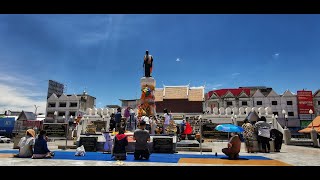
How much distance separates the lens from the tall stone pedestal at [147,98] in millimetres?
21422

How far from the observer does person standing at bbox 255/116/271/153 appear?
12172 millimetres

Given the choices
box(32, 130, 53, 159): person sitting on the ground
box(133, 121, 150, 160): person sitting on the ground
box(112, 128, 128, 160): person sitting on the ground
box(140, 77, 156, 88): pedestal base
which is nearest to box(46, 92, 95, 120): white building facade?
box(140, 77, 156, 88): pedestal base

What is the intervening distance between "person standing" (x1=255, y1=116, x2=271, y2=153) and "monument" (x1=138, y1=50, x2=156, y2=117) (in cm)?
1081

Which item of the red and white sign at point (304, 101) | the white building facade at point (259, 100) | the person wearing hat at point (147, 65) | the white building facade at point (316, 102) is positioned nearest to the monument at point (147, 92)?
the person wearing hat at point (147, 65)

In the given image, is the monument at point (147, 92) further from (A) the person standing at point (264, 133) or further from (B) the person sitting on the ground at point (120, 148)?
(B) the person sitting on the ground at point (120, 148)

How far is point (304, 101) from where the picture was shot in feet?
153

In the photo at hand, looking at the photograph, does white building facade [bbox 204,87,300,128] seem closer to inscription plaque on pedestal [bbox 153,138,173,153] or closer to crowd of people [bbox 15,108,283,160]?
crowd of people [bbox 15,108,283,160]

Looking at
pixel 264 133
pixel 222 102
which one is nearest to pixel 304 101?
pixel 222 102
